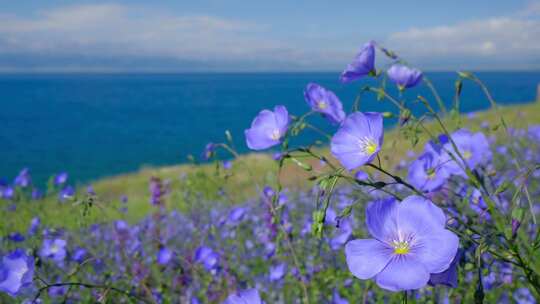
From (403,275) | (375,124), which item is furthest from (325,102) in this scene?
(403,275)

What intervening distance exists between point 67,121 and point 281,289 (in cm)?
6595

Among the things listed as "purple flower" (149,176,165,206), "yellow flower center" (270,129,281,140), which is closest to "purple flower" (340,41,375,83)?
"yellow flower center" (270,129,281,140)

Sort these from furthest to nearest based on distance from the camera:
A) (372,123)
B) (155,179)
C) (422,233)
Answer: (155,179)
(372,123)
(422,233)

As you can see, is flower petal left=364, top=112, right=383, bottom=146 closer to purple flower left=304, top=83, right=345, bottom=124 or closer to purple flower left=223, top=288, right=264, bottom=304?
purple flower left=304, top=83, right=345, bottom=124

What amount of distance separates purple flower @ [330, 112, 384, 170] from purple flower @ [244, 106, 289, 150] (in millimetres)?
298

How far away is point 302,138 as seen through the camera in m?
44.3

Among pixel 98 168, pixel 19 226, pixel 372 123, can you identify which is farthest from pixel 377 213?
pixel 98 168

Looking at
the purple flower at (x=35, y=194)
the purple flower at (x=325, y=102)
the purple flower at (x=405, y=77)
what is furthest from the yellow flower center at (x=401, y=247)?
the purple flower at (x=35, y=194)

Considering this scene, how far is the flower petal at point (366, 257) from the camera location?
1023 mm

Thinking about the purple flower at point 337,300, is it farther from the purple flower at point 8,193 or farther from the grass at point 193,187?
the purple flower at point 8,193

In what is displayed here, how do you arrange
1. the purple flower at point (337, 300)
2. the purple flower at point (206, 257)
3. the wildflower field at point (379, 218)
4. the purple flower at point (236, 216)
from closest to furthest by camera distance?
the wildflower field at point (379, 218) → the purple flower at point (337, 300) → the purple flower at point (206, 257) → the purple flower at point (236, 216)

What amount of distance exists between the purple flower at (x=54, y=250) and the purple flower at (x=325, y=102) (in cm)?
214

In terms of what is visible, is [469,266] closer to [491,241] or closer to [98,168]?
[491,241]

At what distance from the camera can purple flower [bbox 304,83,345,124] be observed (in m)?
1.63
